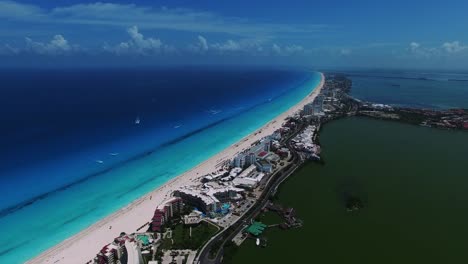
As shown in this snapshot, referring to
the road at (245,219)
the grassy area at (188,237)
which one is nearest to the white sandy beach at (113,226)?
the grassy area at (188,237)

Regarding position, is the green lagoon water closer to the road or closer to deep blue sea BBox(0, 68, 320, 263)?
Result: the road

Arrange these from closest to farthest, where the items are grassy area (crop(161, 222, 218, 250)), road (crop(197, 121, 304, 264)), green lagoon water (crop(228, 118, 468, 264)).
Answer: road (crop(197, 121, 304, 264)) < green lagoon water (crop(228, 118, 468, 264)) < grassy area (crop(161, 222, 218, 250))

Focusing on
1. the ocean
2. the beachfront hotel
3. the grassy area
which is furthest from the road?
the beachfront hotel

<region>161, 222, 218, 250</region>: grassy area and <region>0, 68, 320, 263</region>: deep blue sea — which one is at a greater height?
<region>0, 68, 320, 263</region>: deep blue sea

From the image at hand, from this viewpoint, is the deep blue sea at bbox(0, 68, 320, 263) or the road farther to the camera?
the deep blue sea at bbox(0, 68, 320, 263)

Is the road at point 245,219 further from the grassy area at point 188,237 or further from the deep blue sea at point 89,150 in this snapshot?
the deep blue sea at point 89,150

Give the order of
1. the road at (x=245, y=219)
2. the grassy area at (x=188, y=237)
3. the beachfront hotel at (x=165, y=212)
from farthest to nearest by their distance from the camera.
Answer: the beachfront hotel at (x=165, y=212) < the grassy area at (x=188, y=237) < the road at (x=245, y=219)

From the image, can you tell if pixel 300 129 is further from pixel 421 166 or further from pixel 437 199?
pixel 437 199
